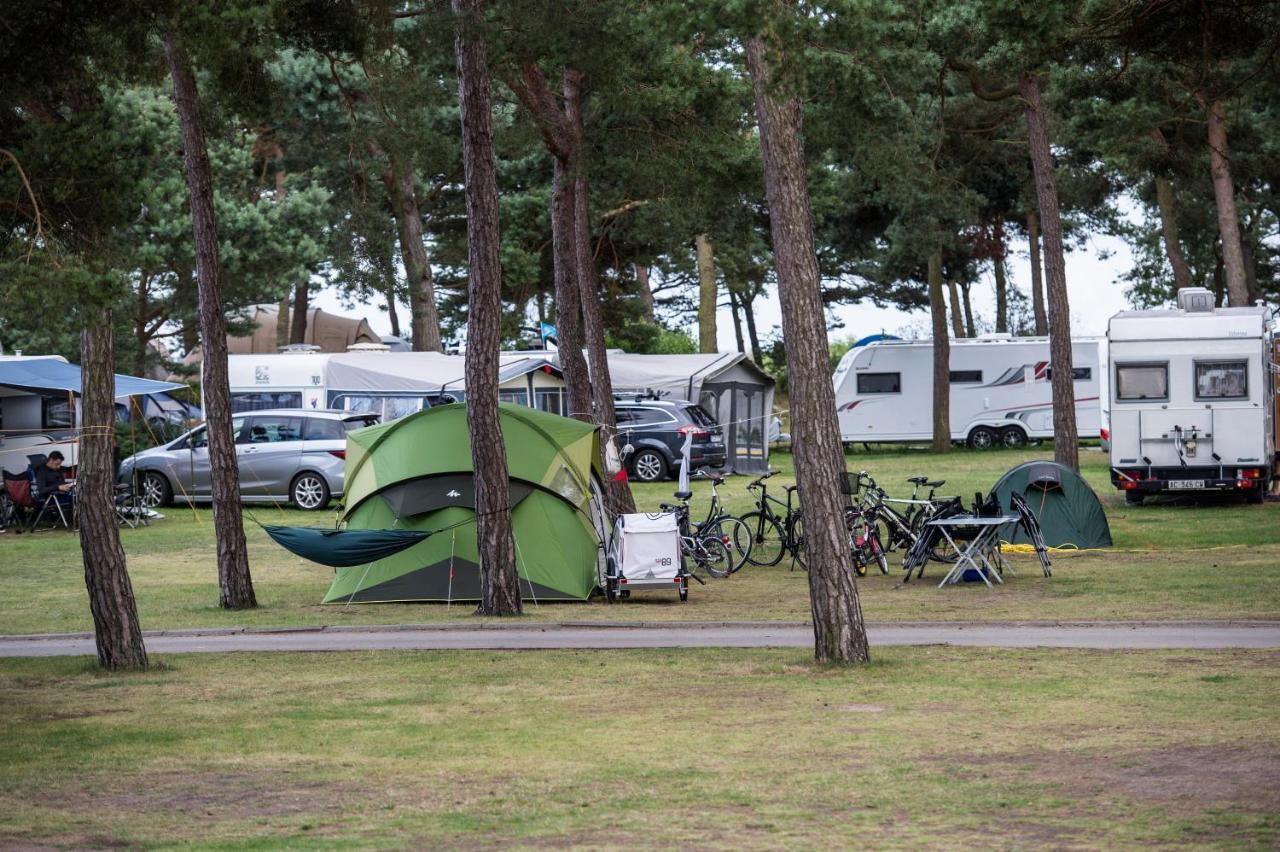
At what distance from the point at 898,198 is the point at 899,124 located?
24.2 ft

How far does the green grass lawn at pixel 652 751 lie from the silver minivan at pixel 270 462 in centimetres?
1303

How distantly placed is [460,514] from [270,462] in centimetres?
1044

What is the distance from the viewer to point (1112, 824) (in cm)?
560

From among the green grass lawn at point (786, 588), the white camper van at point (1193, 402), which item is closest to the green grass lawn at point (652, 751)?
the green grass lawn at point (786, 588)

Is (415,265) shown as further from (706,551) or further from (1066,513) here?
(1066,513)

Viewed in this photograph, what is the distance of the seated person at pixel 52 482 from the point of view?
70.9 feet

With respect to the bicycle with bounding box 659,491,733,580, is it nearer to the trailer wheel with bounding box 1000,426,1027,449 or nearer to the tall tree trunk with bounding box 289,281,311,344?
the trailer wheel with bounding box 1000,426,1027,449

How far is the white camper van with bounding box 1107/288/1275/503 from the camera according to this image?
69.2 feet

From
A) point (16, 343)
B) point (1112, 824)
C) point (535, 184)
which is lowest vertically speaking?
point (1112, 824)

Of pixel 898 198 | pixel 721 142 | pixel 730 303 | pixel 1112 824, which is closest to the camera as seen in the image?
pixel 1112 824

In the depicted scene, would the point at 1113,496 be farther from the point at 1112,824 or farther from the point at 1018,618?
the point at 1112,824

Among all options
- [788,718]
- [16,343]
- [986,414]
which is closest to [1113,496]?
[986,414]

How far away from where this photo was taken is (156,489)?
24.3 m

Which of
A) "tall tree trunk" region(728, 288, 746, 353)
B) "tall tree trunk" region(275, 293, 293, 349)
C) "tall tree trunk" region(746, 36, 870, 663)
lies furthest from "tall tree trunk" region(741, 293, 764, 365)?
"tall tree trunk" region(746, 36, 870, 663)
